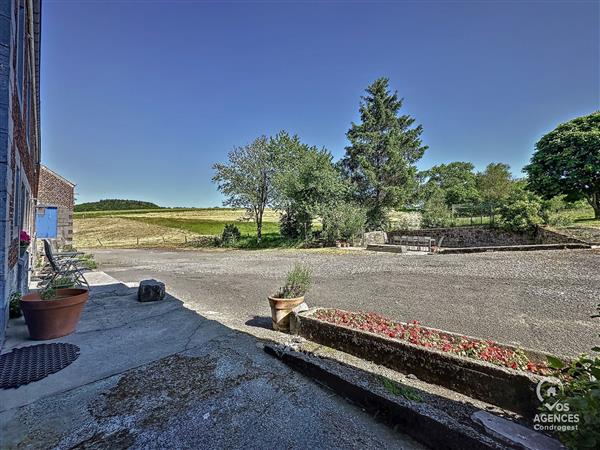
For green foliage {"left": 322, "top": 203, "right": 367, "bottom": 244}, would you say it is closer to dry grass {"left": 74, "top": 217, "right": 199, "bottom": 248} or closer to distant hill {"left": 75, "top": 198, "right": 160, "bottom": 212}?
dry grass {"left": 74, "top": 217, "right": 199, "bottom": 248}

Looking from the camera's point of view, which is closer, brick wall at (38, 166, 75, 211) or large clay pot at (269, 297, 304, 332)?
large clay pot at (269, 297, 304, 332)

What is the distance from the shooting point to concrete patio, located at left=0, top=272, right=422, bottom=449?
197 centimetres

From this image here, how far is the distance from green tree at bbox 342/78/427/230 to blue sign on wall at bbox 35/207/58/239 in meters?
17.5

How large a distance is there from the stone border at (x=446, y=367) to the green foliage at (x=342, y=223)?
46.1 feet

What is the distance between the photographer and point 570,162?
1792 centimetres

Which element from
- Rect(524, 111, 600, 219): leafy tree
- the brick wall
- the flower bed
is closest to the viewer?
the flower bed

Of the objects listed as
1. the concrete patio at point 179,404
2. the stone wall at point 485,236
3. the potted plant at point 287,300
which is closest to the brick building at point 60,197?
the concrete patio at point 179,404

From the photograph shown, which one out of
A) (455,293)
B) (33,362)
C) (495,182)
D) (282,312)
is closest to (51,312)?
(33,362)

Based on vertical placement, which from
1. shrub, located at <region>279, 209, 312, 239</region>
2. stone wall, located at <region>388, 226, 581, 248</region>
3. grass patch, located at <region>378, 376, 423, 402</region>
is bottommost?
grass patch, located at <region>378, 376, 423, 402</region>

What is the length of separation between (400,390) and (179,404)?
1.81m

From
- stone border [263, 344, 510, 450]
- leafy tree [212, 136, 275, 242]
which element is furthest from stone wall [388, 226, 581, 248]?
stone border [263, 344, 510, 450]

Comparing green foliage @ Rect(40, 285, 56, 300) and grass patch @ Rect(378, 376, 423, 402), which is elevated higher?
green foliage @ Rect(40, 285, 56, 300)

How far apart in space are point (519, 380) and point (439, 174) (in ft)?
181

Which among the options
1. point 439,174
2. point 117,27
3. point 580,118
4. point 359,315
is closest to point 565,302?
point 359,315
